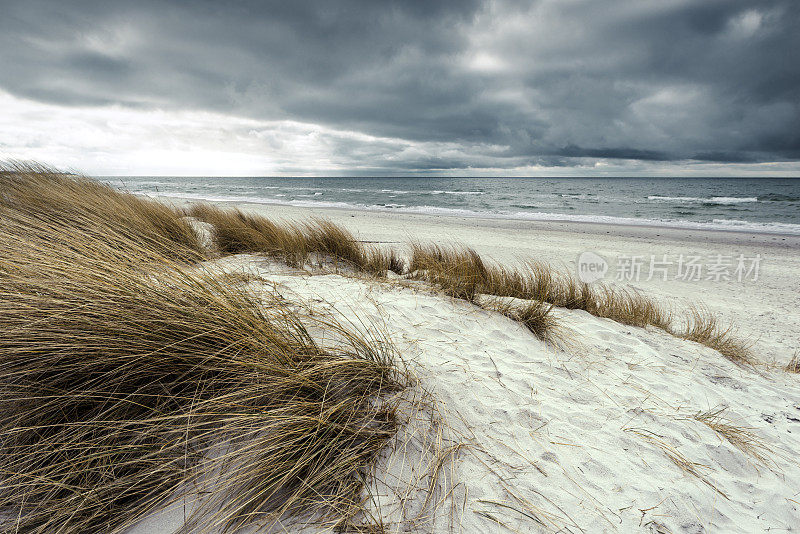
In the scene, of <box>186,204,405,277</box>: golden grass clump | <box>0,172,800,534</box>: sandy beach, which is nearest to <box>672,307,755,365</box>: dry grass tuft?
<box>0,172,800,534</box>: sandy beach

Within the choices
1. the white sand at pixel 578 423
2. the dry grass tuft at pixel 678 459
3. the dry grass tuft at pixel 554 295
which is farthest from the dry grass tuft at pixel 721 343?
the dry grass tuft at pixel 678 459

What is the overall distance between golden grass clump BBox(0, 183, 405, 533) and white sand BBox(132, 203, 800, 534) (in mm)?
183

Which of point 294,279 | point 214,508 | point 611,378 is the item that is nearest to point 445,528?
point 214,508

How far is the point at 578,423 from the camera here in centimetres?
198

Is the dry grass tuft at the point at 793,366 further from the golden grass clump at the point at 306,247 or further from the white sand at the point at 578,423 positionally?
the golden grass clump at the point at 306,247

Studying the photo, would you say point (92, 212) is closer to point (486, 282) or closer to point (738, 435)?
point (486, 282)

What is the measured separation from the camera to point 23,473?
127cm

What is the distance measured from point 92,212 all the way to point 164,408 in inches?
146

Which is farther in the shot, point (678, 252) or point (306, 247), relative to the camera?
point (678, 252)

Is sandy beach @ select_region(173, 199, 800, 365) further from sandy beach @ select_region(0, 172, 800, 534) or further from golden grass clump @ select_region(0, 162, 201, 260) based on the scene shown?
sandy beach @ select_region(0, 172, 800, 534)

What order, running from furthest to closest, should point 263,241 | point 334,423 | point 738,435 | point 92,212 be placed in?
point 263,241
point 92,212
point 738,435
point 334,423

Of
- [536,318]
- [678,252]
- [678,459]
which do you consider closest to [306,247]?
[536,318]

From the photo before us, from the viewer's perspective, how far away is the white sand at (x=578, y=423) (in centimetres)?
147

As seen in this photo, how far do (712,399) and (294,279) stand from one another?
3.69 m
